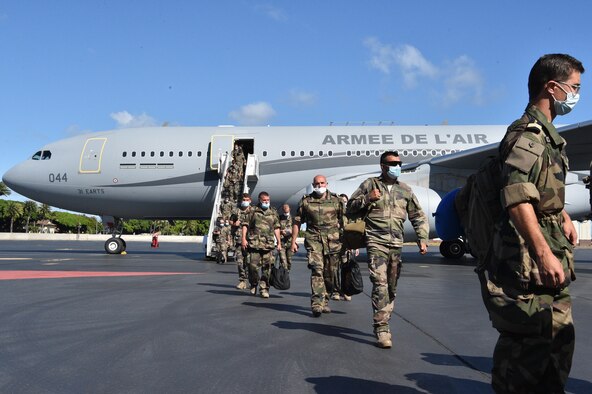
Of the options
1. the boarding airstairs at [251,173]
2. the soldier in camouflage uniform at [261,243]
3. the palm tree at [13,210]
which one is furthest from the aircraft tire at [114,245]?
the palm tree at [13,210]

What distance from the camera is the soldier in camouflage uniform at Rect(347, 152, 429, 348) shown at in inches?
195

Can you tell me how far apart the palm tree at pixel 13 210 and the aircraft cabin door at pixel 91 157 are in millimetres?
64451

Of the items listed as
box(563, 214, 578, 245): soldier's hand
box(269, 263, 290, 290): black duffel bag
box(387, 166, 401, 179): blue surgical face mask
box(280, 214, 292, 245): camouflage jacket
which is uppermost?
box(387, 166, 401, 179): blue surgical face mask

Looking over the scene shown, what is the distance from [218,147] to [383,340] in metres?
14.2

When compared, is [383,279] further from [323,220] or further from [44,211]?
[44,211]

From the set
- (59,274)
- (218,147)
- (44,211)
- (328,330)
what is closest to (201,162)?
(218,147)

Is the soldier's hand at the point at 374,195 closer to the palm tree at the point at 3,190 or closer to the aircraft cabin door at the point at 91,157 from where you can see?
the aircraft cabin door at the point at 91,157

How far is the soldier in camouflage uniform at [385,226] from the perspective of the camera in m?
4.94

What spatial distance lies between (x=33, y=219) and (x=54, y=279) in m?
80.6

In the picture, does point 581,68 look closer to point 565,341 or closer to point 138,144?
point 565,341

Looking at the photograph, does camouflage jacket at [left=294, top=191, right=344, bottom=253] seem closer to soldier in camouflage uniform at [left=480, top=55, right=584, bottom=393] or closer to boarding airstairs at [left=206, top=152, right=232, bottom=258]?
soldier in camouflage uniform at [left=480, top=55, right=584, bottom=393]

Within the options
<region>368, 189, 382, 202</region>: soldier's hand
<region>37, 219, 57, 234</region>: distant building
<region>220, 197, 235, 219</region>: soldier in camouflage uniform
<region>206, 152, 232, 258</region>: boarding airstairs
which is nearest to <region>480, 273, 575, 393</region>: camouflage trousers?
<region>368, 189, 382, 202</region>: soldier's hand

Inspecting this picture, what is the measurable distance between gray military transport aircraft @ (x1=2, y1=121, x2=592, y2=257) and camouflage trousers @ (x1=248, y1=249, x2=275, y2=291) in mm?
8548

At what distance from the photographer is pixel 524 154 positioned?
7.89ft
